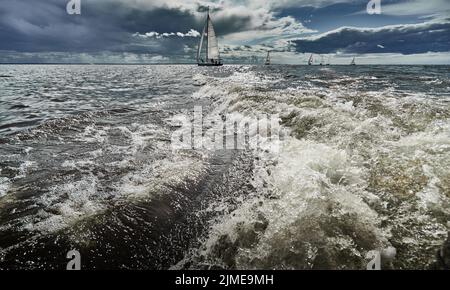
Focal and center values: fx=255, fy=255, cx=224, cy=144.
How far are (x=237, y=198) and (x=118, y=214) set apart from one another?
84.7 inches

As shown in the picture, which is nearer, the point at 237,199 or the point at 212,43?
the point at 237,199

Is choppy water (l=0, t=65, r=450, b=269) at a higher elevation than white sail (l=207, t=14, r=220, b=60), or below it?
below

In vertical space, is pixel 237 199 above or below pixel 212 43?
below

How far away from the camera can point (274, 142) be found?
8.19 m

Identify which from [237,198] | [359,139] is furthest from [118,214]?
[359,139]

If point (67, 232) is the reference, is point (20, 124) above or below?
above

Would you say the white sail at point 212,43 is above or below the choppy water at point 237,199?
above

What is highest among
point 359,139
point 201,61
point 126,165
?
point 201,61

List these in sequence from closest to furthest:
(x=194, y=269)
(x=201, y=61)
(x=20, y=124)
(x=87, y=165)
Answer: (x=194, y=269) < (x=87, y=165) < (x=20, y=124) < (x=201, y=61)

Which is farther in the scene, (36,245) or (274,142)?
(274,142)

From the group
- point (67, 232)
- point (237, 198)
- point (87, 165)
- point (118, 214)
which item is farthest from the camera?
point (87, 165)

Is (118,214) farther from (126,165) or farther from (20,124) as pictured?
(20,124)

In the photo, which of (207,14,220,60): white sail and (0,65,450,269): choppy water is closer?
(0,65,450,269): choppy water

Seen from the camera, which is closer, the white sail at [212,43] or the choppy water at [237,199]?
the choppy water at [237,199]
